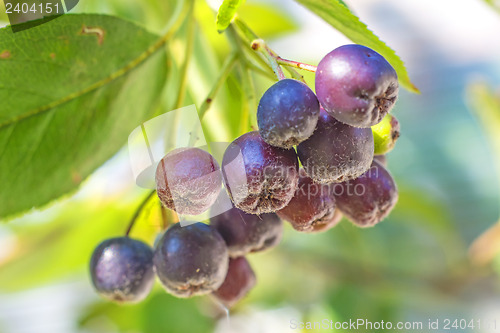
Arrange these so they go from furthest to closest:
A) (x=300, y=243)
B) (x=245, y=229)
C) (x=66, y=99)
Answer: (x=300, y=243) → (x=66, y=99) → (x=245, y=229)

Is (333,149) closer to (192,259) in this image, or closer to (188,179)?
(188,179)

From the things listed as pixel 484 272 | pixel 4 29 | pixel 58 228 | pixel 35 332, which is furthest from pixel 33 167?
pixel 35 332

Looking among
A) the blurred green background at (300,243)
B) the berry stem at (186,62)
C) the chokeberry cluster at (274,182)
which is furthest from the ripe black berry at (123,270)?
the blurred green background at (300,243)

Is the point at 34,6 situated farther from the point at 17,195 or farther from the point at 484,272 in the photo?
the point at 484,272

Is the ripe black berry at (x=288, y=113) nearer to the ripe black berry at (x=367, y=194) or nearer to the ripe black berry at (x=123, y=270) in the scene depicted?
the ripe black berry at (x=367, y=194)

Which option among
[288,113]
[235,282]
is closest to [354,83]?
[288,113]

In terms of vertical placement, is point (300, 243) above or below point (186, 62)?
below

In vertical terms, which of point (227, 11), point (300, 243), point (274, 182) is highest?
point (227, 11)
